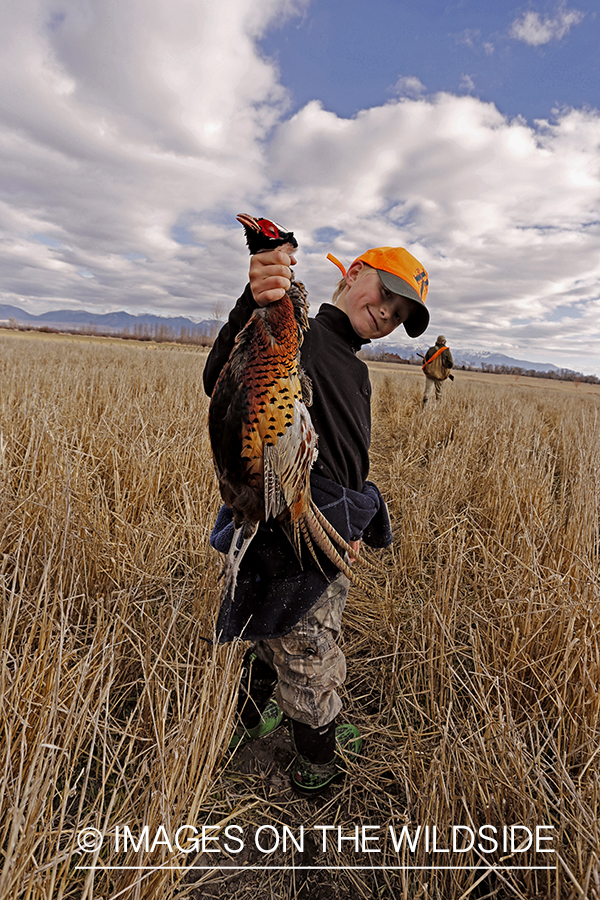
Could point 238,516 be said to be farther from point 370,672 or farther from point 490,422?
point 490,422

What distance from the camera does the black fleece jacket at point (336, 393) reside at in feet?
4.18

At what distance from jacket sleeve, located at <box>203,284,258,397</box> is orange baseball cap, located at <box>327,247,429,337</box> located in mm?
464

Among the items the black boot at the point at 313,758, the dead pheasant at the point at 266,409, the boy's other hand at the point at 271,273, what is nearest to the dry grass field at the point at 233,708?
the black boot at the point at 313,758

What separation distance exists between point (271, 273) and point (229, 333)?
0.31 m

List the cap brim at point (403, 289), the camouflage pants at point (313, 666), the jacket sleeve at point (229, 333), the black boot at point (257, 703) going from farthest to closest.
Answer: the black boot at point (257, 703) < the camouflage pants at point (313, 666) < the cap brim at point (403, 289) < the jacket sleeve at point (229, 333)

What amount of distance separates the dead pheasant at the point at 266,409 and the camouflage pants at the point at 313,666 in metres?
0.64

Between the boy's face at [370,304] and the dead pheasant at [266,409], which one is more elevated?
the boy's face at [370,304]

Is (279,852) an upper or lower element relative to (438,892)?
lower

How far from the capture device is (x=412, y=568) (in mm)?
2566

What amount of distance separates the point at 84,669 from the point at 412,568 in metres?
2.03

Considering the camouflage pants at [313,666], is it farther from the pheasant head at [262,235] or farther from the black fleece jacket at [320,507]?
the pheasant head at [262,235]

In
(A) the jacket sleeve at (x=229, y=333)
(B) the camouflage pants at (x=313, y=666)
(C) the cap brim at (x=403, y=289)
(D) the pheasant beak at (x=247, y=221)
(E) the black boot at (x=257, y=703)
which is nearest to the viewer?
(D) the pheasant beak at (x=247, y=221)

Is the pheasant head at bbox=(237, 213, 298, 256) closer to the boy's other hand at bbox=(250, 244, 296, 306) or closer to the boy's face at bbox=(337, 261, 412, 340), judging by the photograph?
the boy's other hand at bbox=(250, 244, 296, 306)

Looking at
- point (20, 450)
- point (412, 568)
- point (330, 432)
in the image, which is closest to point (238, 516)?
point (330, 432)
